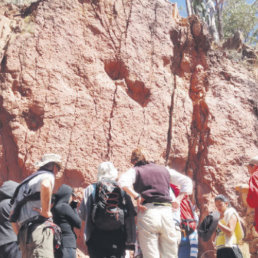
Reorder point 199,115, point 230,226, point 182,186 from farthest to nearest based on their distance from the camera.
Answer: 1. point 199,115
2. point 230,226
3. point 182,186

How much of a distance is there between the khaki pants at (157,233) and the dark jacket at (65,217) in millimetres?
900

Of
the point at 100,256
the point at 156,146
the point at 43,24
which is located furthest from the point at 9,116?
the point at 100,256

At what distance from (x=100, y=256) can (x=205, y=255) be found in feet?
14.4

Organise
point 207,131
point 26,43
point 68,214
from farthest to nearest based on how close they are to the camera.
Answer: point 207,131
point 26,43
point 68,214

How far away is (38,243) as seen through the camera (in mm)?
4301

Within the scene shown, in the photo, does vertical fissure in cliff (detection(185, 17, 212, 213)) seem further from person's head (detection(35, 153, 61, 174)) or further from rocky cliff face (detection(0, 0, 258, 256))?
person's head (detection(35, 153, 61, 174))

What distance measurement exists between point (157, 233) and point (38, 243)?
1496 millimetres

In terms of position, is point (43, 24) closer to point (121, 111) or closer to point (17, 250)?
point (121, 111)

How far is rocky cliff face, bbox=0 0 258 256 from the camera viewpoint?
816 centimetres

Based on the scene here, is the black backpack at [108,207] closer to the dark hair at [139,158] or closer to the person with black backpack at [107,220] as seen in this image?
the person with black backpack at [107,220]

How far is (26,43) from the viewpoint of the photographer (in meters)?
8.62

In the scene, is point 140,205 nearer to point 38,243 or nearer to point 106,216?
point 106,216

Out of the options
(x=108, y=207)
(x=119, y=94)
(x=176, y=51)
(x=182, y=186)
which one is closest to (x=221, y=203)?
(x=182, y=186)

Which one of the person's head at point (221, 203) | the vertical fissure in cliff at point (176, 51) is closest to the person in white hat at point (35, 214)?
the person's head at point (221, 203)
